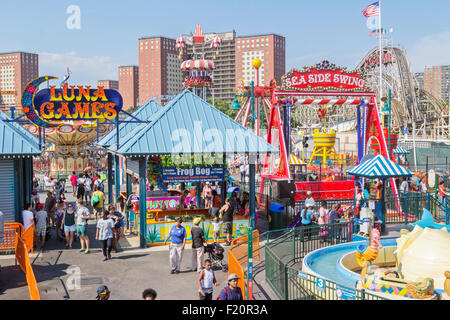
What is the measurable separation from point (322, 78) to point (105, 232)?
53.6 ft

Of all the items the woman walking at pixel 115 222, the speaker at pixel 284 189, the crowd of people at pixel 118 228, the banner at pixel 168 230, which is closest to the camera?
the crowd of people at pixel 118 228

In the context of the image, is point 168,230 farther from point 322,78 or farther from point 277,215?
point 322,78

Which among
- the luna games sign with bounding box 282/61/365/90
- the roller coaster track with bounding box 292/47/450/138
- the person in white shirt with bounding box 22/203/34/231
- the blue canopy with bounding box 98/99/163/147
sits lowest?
the person in white shirt with bounding box 22/203/34/231

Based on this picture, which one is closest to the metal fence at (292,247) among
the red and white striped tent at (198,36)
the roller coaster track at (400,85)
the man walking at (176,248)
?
the man walking at (176,248)

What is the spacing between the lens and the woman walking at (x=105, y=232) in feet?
45.7

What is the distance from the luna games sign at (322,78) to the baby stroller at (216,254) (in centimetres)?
1448

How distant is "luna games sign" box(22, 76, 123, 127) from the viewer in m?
16.6

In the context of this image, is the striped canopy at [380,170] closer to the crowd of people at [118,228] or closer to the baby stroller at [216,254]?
the crowd of people at [118,228]

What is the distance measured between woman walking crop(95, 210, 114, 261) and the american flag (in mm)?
31132

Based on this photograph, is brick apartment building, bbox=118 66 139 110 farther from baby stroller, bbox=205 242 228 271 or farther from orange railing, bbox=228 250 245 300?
orange railing, bbox=228 250 245 300

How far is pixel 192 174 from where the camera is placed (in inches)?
663

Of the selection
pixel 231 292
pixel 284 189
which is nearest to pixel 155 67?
pixel 284 189

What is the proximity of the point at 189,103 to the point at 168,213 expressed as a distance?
172 inches

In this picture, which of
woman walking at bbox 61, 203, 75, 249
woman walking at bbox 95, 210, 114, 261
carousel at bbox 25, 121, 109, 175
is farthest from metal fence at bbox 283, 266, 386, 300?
carousel at bbox 25, 121, 109, 175
